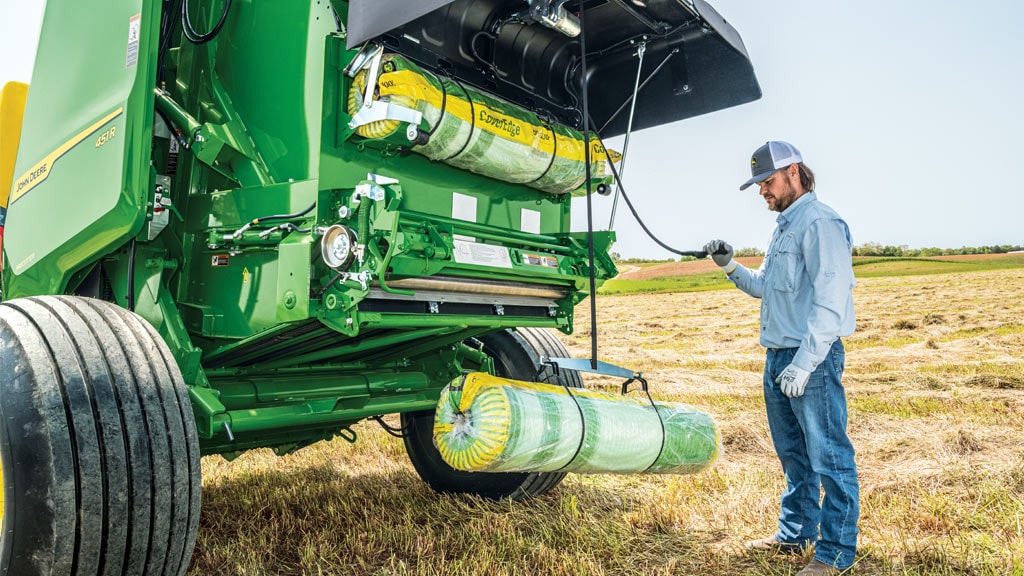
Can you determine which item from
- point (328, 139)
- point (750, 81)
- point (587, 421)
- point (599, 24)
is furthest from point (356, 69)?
point (750, 81)

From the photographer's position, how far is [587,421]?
3.03 m

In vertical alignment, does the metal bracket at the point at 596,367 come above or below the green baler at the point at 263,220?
below

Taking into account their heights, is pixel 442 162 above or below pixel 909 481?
above

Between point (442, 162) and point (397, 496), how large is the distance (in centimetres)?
199

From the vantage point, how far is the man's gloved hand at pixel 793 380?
3.05m

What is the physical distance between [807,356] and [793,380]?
0.11m

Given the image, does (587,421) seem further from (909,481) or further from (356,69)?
(909,481)

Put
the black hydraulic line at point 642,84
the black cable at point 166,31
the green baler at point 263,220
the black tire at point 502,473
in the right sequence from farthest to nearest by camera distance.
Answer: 1. the black tire at point 502,473
2. the black hydraulic line at point 642,84
3. the black cable at point 166,31
4. the green baler at point 263,220

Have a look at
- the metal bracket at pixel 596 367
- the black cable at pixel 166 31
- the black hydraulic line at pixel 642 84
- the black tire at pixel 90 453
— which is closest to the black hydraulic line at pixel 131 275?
the black tire at pixel 90 453

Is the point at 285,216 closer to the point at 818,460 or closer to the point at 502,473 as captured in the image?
the point at 502,473

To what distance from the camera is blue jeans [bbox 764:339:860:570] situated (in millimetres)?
3014

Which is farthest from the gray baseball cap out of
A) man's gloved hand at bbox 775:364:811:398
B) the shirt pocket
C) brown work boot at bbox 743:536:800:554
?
brown work boot at bbox 743:536:800:554

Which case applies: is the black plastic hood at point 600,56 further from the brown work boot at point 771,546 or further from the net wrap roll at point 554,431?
the brown work boot at point 771,546

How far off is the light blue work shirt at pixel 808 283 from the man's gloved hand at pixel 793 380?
27 mm
